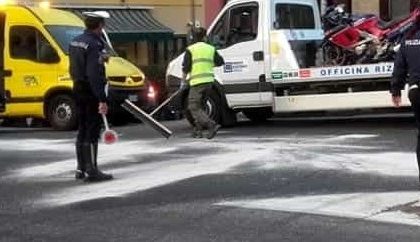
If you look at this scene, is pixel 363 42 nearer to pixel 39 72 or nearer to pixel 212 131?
pixel 212 131

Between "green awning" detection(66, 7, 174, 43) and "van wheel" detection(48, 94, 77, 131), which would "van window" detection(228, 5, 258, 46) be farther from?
Answer: "green awning" detection(66, 7, 174, 43)

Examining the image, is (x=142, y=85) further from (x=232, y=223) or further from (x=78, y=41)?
(x=232, y=223)

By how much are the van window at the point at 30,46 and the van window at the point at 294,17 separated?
4.24 metres

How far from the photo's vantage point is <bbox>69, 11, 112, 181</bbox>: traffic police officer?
9.35m

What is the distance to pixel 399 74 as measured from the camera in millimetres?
8039

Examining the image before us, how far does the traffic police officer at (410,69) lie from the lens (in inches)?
314

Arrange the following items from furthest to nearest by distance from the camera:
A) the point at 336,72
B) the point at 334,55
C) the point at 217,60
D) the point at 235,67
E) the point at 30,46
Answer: the point at 30,46, the point at 235,67, the point at 334,55, the point at 336,72, the point at 217,60

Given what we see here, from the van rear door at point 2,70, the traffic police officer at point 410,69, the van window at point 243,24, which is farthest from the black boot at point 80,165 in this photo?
the van rear door at point 2,70

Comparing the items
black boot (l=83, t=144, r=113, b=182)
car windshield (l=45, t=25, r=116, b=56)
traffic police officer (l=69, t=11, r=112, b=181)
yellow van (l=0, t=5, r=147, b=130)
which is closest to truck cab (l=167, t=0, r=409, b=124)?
yellow van (l=0, t=5, r=147, b=130)

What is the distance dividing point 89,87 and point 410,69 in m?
3.41

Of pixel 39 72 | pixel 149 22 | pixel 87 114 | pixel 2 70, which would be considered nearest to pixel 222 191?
pixel 87 114

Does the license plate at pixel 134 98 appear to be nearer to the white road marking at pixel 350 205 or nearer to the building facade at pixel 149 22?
the white road marking at pixel 350 205

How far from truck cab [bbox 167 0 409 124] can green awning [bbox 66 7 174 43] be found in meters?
11.3

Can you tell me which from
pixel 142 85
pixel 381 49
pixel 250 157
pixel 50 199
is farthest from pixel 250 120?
pixel 50 199
